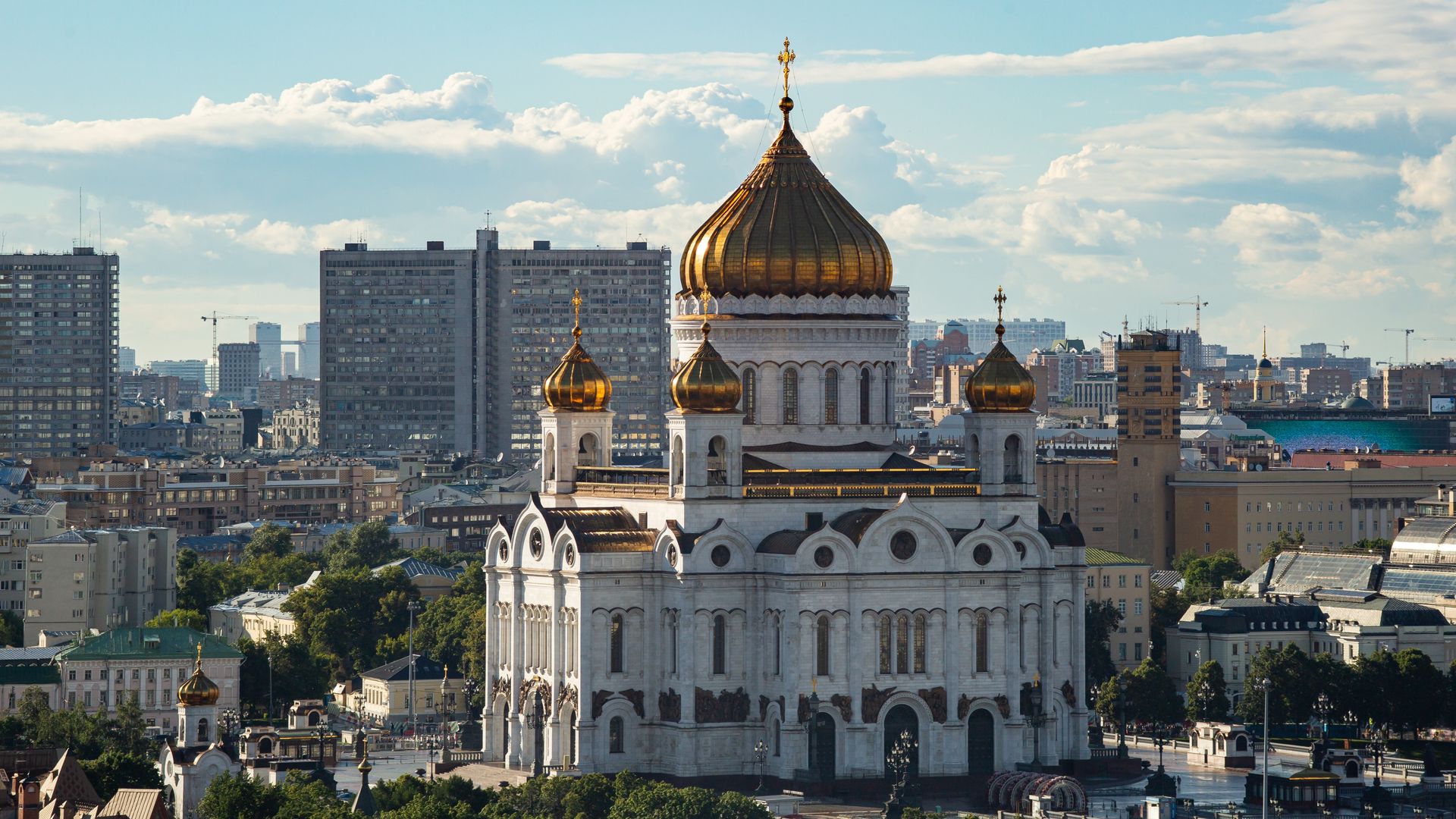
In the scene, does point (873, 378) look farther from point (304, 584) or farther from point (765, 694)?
point (304, 584)

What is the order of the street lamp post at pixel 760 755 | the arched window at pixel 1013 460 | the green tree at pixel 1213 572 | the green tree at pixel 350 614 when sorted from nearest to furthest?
the street lamp post at pixel 760 755 → the arched window at pixel 1013 460 → the green tree at pixel 350 614 → the green tree at pixel 1213 572

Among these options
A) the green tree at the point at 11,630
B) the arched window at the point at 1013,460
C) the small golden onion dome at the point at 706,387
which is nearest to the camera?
the small golden onion dome at the point at 706,387

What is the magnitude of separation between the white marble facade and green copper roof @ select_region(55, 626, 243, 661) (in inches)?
1108

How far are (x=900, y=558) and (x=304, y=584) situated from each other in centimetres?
6867

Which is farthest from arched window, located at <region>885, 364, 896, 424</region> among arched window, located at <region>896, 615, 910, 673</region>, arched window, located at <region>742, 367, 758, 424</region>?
arched window, located at <region>896, 615, 910, 673</region>

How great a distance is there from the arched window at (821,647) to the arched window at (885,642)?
1785 millimetres

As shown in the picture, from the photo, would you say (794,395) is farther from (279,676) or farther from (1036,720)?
(279,676)

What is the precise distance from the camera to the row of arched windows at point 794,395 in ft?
391

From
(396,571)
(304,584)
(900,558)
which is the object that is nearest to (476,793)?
(900,558)

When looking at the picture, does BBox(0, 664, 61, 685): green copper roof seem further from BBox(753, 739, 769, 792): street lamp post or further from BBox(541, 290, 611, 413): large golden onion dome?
BBox(753, 739, 769, 792): street lamp post

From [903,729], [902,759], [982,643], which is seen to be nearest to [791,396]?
[982,643]

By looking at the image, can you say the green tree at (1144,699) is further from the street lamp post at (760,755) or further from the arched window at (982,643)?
the street lamp post at (760,755)

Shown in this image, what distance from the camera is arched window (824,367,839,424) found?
392 feet

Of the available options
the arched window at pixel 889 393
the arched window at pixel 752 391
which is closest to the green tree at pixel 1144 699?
the arched window at pixel 889 393
